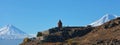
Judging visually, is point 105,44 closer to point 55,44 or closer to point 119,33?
point 119,33

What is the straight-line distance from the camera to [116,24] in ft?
586

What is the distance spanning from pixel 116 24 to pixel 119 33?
13005 mm

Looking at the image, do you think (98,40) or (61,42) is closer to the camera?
(98,40)

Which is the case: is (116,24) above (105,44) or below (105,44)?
above

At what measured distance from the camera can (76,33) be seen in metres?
185

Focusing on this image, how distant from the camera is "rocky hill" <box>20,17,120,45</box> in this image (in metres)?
163

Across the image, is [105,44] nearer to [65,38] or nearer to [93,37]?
[93,37]

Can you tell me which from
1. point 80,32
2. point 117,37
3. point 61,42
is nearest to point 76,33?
point 80,32

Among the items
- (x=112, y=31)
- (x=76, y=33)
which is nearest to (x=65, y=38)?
(x=76, y=33)

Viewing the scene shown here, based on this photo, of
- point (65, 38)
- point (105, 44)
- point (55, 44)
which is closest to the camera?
point (105, 44)

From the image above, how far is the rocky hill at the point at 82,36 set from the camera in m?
163

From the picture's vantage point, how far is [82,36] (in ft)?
597

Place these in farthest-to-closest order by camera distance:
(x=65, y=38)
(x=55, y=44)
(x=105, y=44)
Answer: (x=65, y=38), (x=55, y=44), (x=105, y=44)

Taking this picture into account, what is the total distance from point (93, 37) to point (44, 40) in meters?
21.8
